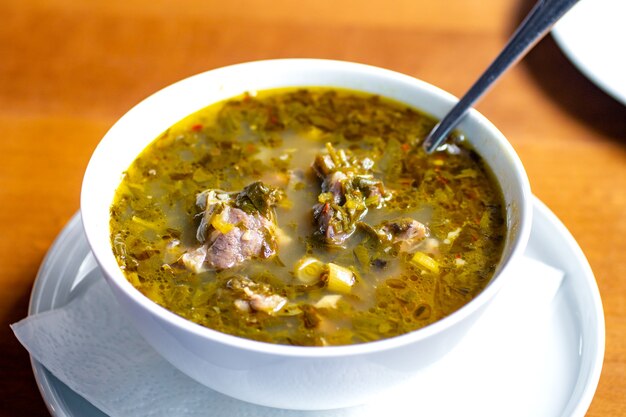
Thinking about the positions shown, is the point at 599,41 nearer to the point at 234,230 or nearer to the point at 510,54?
the point at 510,54

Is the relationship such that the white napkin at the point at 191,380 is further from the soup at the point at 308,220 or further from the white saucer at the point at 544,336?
the soup at the point at 308,220

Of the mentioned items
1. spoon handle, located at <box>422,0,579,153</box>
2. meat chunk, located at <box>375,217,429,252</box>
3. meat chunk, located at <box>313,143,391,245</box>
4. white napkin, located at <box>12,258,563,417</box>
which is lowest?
white napkin, located at <box>12,258,563,417</box>

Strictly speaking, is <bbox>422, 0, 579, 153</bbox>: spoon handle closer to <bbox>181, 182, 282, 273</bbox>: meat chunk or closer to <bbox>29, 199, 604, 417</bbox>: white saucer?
<bbox>29, 199, 604, 417</bbox>: white saucer

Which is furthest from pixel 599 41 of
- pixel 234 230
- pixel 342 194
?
pixel 234 230

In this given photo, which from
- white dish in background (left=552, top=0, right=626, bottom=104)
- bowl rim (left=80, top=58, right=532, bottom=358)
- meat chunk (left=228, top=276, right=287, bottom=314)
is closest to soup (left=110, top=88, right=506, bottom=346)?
meat chunk (left=228, top=276, right=287, bottom=314)

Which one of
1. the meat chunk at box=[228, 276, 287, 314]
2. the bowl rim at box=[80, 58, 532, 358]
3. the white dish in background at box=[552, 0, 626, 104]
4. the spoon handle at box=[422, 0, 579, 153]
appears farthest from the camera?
the white dish in background at box=[552, 0, 626, 104]
